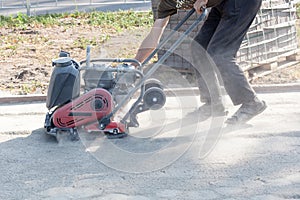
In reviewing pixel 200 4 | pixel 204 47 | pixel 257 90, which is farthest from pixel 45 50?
pixel 200 4

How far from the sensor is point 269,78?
7.62 meters

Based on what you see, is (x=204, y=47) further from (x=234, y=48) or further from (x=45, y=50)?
(x=45, y=50)

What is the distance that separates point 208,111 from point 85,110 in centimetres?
132

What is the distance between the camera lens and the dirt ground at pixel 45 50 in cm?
761

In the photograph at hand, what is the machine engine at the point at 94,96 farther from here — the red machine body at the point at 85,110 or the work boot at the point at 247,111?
the work boot at the point at 247,111

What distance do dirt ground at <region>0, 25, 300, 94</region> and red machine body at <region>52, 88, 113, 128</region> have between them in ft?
6.29

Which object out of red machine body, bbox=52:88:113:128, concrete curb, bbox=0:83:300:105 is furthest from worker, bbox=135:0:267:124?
concrete curb, bbox=0:83:300:105

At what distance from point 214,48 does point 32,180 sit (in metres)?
2.01

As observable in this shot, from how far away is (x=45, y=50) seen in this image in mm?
9375

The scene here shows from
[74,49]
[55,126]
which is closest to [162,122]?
[55,126]

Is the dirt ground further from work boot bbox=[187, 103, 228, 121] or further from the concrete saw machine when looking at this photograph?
the concrete saw machine

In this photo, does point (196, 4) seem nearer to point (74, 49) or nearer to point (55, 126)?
point (55, 126)

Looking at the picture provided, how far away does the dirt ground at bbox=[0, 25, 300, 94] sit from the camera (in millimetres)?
7609

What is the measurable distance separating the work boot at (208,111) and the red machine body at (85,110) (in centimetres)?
110
